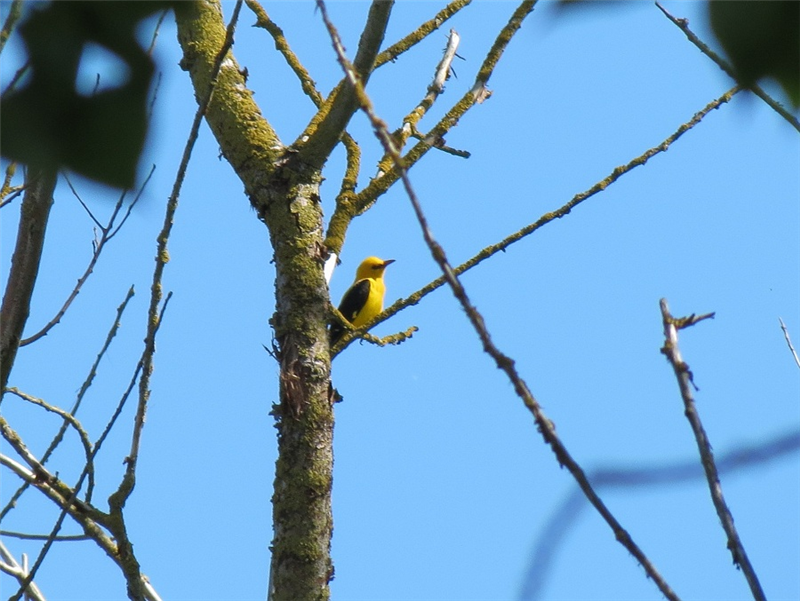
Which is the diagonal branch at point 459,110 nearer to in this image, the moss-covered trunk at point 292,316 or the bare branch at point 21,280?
the moss-covered trunk at point 292,316

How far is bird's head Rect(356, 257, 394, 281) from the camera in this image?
11383 millimetres

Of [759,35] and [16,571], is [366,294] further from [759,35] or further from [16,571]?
[759,35]

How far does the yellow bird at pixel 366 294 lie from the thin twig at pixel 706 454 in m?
8.11

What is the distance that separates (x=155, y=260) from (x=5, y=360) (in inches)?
18.3

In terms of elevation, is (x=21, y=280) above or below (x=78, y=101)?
above

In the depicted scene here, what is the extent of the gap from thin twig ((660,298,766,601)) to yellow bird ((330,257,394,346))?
26.6 ft

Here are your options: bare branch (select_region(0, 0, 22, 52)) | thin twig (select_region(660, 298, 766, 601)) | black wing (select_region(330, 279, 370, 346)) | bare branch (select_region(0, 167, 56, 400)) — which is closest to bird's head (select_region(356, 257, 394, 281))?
black wing (select_region(330, 279, 370, 346))

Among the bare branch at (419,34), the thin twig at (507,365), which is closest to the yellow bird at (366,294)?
the bare branch at (419,34)

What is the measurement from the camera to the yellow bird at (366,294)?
10.3m

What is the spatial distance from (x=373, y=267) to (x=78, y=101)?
10613 mm

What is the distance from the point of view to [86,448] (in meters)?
2.93

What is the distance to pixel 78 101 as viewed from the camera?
0.79m

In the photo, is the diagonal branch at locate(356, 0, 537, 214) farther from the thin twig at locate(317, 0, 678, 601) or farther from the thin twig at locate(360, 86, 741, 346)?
the thin twig at locate(317, 0, 678, 601)

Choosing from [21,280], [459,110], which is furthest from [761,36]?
[459,110]
